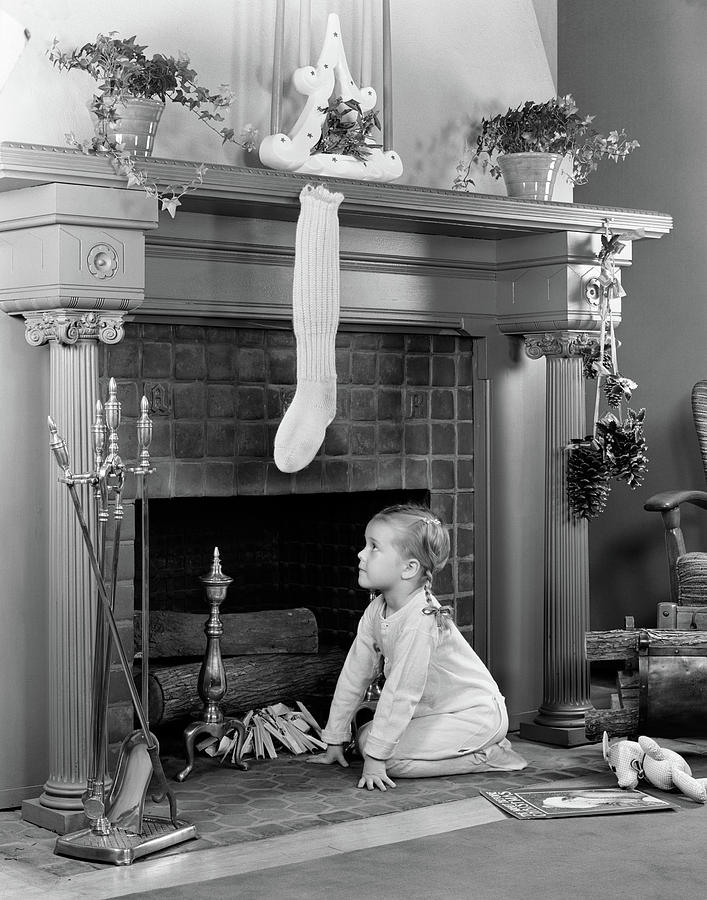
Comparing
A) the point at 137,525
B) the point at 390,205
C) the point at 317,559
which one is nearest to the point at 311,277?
the point at 390,205

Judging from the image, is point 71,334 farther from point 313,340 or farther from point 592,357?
point 592,357

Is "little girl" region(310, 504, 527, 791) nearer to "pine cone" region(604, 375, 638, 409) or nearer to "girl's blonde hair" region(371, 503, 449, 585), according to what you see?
"girl's blonde hair" region(371, 503, 449, 585)

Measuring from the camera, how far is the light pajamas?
3.58 metres

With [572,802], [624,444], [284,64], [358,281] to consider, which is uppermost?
[284,64]

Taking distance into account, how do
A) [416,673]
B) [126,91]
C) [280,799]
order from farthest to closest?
[416,673]
[280,799]
[126,91]

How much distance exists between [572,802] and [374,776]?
51 cm

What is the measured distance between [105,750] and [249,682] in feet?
3.47

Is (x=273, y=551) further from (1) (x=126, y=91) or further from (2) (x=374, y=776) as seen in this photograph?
(1) (x=126, y=91)

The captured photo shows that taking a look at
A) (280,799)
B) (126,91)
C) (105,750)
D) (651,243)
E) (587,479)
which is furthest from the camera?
(651,243)

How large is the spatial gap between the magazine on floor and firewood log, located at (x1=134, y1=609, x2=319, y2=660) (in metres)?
0.94

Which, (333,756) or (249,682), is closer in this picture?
(333,756)

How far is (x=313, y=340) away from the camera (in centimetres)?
356

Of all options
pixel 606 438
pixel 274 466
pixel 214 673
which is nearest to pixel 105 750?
pixel 214 673

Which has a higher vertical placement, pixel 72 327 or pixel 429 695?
pixel 72 327
